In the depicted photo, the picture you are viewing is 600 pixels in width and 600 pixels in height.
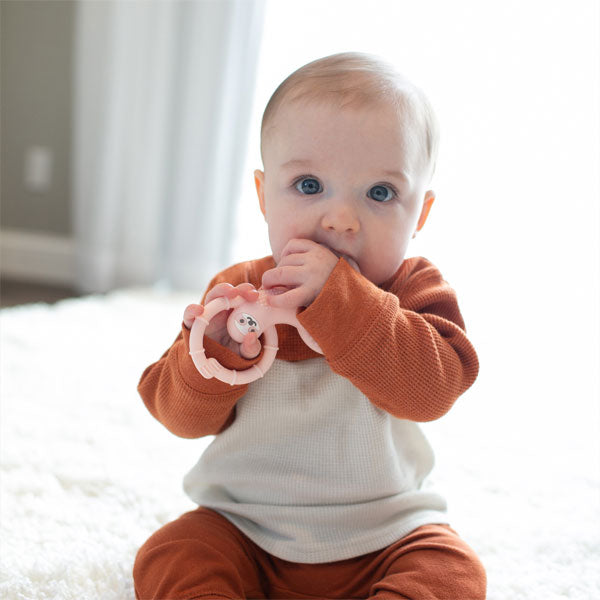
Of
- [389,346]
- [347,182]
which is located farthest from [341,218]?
[389,346]

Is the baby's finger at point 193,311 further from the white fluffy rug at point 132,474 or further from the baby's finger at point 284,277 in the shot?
the white fluffy rug at point 132,474

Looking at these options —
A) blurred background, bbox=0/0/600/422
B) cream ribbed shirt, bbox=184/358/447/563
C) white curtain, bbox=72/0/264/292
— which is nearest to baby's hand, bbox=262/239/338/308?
cream ribbed shirt, bbox=184/358/447/563

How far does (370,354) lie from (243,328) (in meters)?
0.14

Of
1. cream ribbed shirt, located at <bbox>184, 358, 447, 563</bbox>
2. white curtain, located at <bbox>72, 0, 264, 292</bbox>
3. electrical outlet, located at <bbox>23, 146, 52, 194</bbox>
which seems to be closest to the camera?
cream ribbed shirt, located at <bbox>184, 358, 447, 563</bbox>

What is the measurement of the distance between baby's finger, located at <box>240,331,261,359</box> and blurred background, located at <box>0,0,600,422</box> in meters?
1.10

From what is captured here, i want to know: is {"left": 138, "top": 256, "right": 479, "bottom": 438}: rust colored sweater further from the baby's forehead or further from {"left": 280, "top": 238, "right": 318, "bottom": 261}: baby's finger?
the baby's forehead

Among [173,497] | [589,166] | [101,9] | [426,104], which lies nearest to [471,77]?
[589,166]

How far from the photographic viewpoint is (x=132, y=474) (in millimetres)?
1134

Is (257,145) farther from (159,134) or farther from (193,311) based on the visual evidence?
(193,311)

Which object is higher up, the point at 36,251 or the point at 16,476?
the point at 16,476

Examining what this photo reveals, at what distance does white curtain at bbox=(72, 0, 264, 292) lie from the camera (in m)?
2.41

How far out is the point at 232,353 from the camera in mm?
777

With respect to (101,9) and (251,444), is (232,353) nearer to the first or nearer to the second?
(251,444)

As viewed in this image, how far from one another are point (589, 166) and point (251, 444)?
1.68 m
